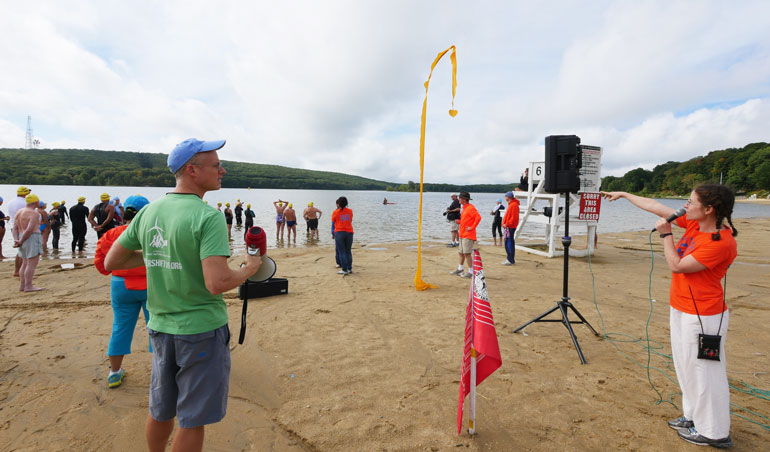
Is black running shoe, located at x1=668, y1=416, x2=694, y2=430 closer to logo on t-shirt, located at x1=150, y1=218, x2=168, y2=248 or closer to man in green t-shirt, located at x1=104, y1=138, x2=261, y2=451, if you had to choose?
man in green t-shirt, located at x1=104, y1=138, x2=261, y2=451

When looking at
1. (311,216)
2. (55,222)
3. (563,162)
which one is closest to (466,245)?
(563,162)

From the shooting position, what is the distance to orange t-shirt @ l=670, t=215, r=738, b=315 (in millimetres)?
2482

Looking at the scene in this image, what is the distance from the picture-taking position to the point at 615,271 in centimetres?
957

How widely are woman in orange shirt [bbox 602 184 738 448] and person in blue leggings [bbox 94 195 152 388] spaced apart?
4.64m

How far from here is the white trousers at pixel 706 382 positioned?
2535mm

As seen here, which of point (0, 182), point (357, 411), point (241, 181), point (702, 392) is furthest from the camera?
point (241, 181)

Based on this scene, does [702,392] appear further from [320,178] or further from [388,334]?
[320,178]

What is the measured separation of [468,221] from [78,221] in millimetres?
14365

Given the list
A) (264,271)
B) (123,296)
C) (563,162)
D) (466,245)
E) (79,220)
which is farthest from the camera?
(79,220)

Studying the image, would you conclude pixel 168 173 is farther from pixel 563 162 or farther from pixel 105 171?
pixel 563 162

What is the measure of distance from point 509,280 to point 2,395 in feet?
27.7

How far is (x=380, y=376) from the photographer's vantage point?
372cm

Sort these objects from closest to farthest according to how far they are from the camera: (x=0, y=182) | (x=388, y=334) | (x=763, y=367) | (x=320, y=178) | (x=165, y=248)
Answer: (x=165, y=248) < (x=763, y=367) < (x=388, y=334) < (x=0, y=182) < (x=320, y=178)

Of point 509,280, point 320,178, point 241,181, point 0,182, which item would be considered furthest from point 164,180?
point 509,280
